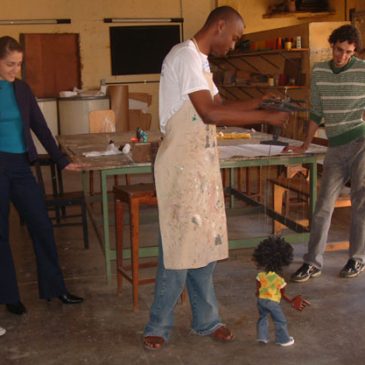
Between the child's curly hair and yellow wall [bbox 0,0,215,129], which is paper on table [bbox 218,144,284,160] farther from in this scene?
yellow wall [bbox 0,0,215,129]

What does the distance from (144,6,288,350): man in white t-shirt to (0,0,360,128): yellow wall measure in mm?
7950

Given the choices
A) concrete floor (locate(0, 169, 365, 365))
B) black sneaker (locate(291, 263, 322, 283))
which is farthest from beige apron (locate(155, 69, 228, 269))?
black sneaker (locate(291, 263, 322, 283))

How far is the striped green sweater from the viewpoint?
378 centimetres

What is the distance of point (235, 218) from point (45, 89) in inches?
221

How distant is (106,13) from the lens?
10453 mm

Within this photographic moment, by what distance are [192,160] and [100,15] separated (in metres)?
8.25

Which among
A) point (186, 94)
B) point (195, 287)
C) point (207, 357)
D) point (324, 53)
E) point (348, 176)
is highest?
point (324, 53)

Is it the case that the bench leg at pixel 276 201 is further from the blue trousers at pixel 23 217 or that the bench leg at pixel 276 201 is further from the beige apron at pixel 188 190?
the beige apron at pixel 188 190

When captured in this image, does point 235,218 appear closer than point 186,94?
No

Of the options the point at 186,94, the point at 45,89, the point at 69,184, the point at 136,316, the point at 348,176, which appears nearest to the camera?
the point at 186,94

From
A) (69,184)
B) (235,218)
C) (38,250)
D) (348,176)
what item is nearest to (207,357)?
(38,250)

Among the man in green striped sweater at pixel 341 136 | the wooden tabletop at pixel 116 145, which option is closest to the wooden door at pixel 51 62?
the wooden tabletop at pixel 116 145

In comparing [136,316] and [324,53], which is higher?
[324,53]

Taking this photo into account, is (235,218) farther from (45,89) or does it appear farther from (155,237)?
(45,89)
